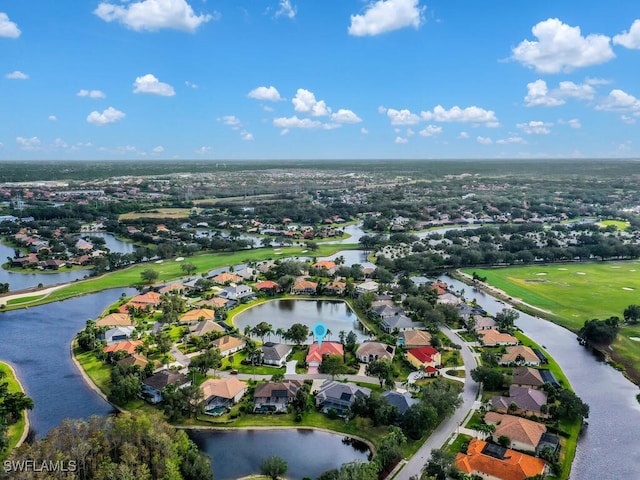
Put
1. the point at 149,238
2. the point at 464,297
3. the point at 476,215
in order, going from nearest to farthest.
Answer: the point at 464,297 < the point at 149,238 < the point at 476,215

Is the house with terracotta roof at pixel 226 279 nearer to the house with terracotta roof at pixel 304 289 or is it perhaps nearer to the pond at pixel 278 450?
the house with terracotta roof at pixel 304 289

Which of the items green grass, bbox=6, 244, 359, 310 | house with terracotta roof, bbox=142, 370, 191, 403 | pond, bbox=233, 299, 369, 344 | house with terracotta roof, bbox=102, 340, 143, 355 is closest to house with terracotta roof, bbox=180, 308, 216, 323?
pond, bbox=233, 299, 369, 344

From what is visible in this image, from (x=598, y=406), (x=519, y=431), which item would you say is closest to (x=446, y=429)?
(x=519, y=431)

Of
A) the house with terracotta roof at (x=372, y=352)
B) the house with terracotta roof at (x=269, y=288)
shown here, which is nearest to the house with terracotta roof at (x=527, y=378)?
the house with terracotta roof at (x=372, y=352)

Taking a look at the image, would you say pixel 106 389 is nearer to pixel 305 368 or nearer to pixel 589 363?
pixel 305 368

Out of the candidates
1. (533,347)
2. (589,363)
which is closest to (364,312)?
(533,347)

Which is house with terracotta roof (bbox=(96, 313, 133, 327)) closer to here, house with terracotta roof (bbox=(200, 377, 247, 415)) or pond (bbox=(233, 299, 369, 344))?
pond (bbox=(233, 299, 369, 344))
